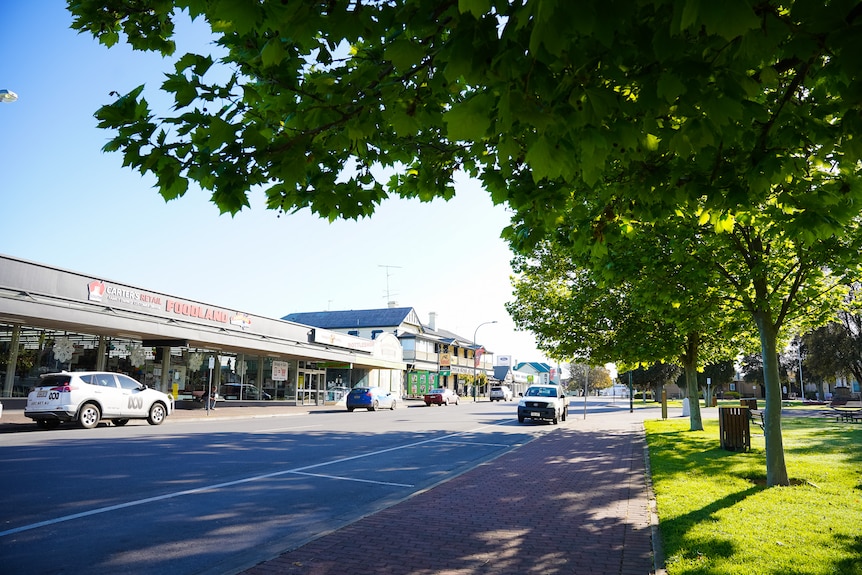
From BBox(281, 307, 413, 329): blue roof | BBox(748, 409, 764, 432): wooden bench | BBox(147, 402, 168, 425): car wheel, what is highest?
BBox(281, 307, 413, 329): blue roof

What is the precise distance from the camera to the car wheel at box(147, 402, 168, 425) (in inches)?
744

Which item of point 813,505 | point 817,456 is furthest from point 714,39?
point 817,456

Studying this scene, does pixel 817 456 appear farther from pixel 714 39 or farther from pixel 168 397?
pixel 168 397

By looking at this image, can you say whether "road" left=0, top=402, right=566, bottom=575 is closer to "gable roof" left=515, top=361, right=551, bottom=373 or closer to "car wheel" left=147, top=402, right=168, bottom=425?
"car wheel" left=147, top=402, right=168, bottom=425

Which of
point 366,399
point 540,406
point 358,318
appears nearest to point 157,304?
point 366,399

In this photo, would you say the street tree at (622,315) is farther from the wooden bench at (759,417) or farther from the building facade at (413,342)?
the building facade at (413,342)

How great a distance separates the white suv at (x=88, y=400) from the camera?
51.6 ft

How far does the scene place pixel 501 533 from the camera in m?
6.26

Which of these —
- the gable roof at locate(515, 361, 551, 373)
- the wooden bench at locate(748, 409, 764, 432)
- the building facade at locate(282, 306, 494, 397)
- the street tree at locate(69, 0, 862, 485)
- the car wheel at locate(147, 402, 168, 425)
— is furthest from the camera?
the gable roof at locate(515, 361, 551, 373)

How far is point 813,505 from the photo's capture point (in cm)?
764

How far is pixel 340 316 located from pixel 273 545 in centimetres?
5911

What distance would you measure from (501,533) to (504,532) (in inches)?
2.7

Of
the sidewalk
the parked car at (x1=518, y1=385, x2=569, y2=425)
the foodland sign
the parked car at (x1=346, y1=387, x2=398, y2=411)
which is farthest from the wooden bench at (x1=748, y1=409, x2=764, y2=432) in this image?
the foodland sign

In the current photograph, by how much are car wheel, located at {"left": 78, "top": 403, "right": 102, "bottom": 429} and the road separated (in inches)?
36.0
